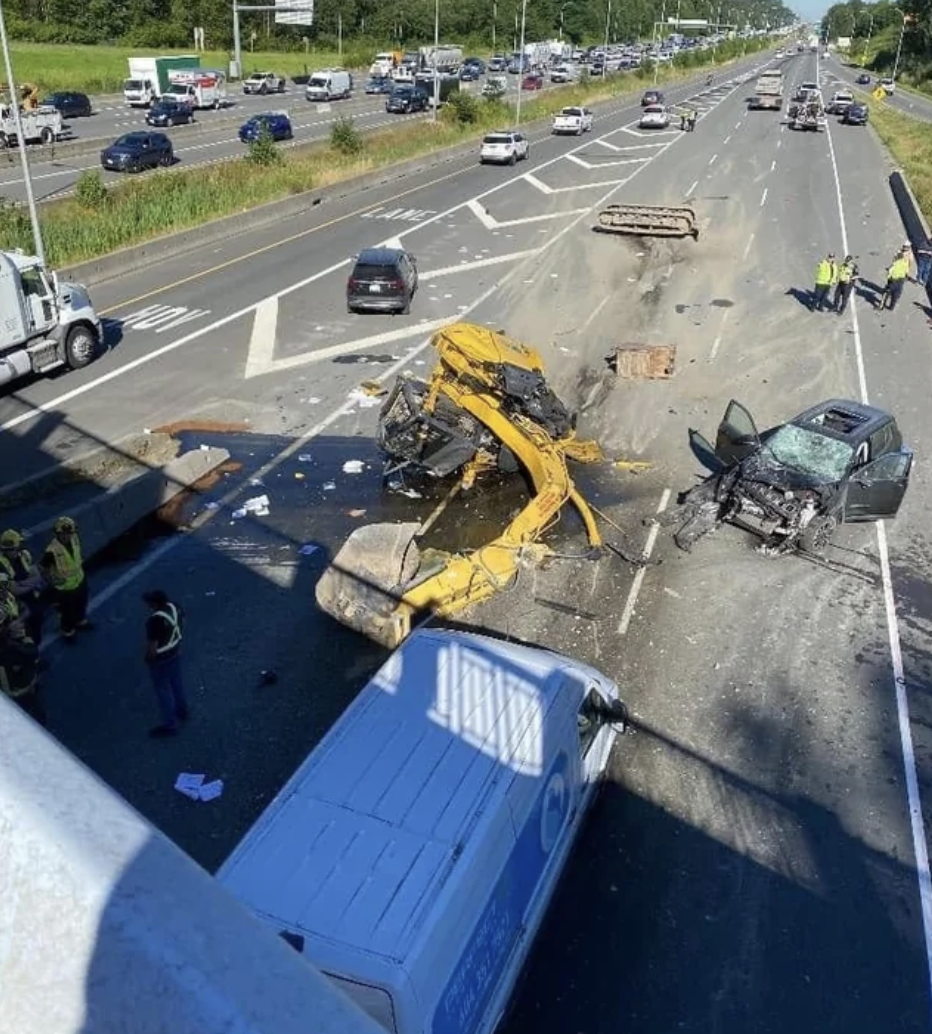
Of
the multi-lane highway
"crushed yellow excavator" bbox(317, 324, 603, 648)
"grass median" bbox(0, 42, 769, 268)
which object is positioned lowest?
the multi-lane highway

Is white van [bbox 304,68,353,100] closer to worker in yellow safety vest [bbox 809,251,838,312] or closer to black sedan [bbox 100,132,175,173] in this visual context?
black sedan [bbox 100,132,175,173]

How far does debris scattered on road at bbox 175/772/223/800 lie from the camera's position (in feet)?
27.9

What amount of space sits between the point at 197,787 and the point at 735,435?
931 cm

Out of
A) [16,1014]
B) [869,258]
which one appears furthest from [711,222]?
[16,1014]

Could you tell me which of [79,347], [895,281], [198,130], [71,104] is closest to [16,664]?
[79,347]

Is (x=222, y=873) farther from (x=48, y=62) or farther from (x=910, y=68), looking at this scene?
(x=910, y=68)

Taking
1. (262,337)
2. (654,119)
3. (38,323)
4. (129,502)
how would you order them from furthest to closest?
(654,119)
(262,337)
(38,323)
(129,502)

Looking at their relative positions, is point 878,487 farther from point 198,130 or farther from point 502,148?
point 198,130

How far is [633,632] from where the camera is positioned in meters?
11.1

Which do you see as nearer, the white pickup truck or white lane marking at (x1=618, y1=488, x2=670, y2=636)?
white lane marking at (x1=618, y1=488, x2=670, y2=636)

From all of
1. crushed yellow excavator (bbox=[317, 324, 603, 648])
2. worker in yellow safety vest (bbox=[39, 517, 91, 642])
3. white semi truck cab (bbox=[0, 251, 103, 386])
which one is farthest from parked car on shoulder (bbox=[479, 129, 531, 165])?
worker in yellow safety vest (bbox=[39, 517, 91, 642])

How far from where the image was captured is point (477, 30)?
422 feet

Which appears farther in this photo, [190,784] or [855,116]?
[855,116]

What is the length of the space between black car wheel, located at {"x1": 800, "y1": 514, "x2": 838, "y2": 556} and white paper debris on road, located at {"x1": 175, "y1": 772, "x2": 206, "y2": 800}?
26.9 feet
